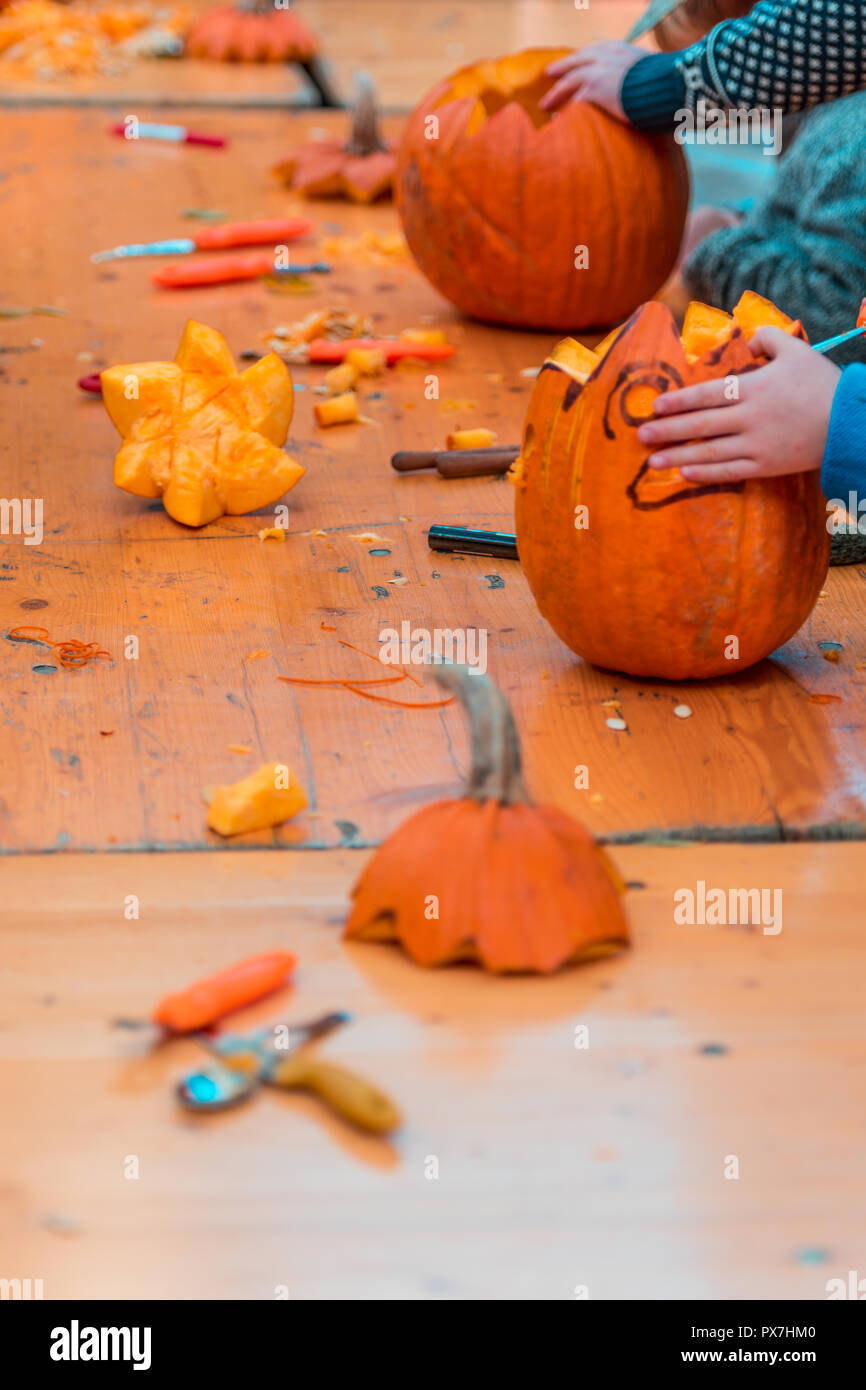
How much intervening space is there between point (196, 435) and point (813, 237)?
94 cm

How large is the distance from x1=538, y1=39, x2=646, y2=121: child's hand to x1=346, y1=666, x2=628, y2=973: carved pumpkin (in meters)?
1.36

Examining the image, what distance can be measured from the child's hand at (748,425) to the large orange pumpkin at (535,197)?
0.92m

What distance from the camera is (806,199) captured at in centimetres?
206

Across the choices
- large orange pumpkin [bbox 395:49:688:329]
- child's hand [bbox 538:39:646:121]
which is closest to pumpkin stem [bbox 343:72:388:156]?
large orange pumpkin [bbox 395:49:688:329]

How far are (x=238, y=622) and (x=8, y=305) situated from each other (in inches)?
41.9

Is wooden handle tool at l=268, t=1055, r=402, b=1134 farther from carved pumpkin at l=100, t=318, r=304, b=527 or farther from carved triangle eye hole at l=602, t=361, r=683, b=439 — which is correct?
carved pumpkin at l=100, t=318, r=304, b=527

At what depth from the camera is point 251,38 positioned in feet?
13.0

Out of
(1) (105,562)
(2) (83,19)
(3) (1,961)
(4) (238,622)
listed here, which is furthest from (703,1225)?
(2) (83,19)

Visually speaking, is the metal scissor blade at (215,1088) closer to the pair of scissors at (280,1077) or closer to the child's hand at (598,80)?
the pair of scissors at (280,1077)

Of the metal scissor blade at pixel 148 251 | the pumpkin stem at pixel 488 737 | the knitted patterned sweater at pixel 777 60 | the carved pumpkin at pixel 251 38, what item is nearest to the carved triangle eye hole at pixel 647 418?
the pumpkin stem at pixel 488 737

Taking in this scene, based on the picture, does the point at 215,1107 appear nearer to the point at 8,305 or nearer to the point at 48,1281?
the point at 48,1281

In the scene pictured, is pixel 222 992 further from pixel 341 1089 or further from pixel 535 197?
pixel 535 197

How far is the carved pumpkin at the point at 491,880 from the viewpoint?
0.95 metres

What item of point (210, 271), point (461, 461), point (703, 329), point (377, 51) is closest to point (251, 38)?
point (377, 51)
